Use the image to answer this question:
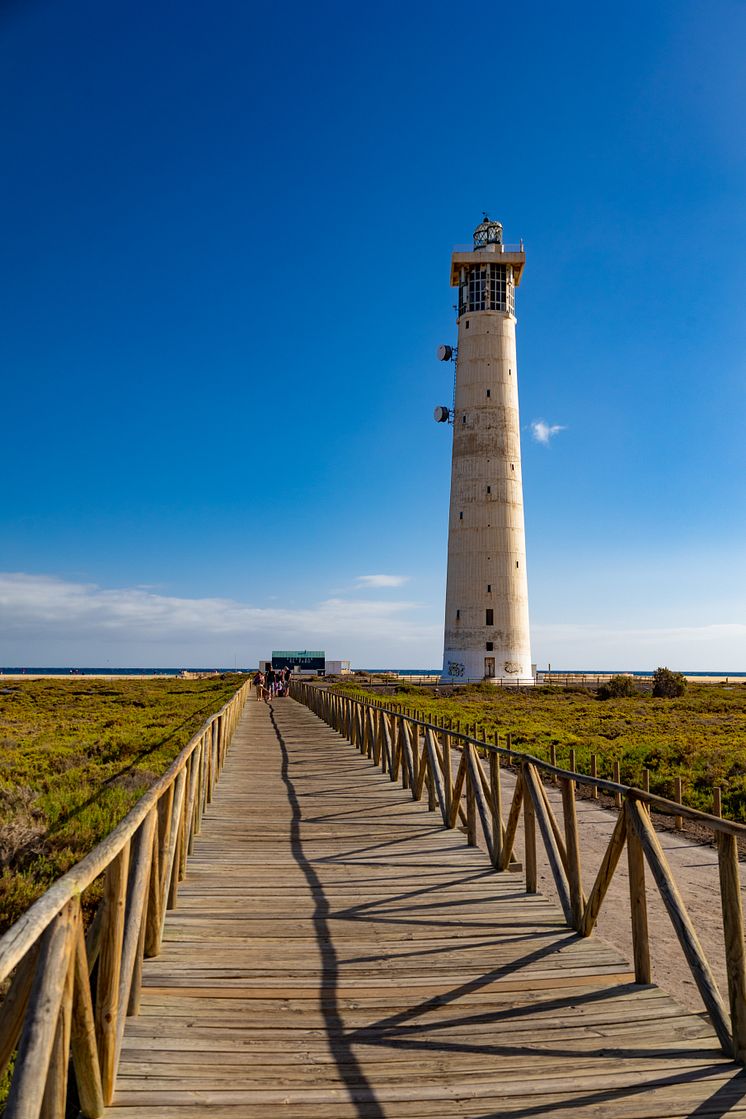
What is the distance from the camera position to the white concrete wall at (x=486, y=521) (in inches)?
1698

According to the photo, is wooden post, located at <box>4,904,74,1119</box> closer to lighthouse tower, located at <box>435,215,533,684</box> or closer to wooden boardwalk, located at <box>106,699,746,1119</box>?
wooden boardwalk, located at <box>106,699,746,1119</box>

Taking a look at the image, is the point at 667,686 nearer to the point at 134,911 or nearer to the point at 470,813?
the point at 470,813

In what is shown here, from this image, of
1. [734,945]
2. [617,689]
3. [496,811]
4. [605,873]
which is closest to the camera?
[734,945]

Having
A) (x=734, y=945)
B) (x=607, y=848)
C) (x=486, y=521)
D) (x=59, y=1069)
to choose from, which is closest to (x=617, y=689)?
(x=486, y=521)

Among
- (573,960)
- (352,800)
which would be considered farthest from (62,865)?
(573,960)

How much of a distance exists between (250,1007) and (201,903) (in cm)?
211

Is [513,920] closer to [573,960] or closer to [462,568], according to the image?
[573,960]

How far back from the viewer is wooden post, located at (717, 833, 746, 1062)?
3.85 metres

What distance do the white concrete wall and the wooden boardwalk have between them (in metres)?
35.9

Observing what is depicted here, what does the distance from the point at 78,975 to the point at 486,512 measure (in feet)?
136

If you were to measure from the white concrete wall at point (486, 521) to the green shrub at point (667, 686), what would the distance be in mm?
7499

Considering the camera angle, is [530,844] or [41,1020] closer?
[41,1020]

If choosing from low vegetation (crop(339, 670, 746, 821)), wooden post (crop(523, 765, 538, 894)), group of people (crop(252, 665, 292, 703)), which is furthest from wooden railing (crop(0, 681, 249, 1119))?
group of people (crop(252, 665, 292, 703))

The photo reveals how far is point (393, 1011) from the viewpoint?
439cm
